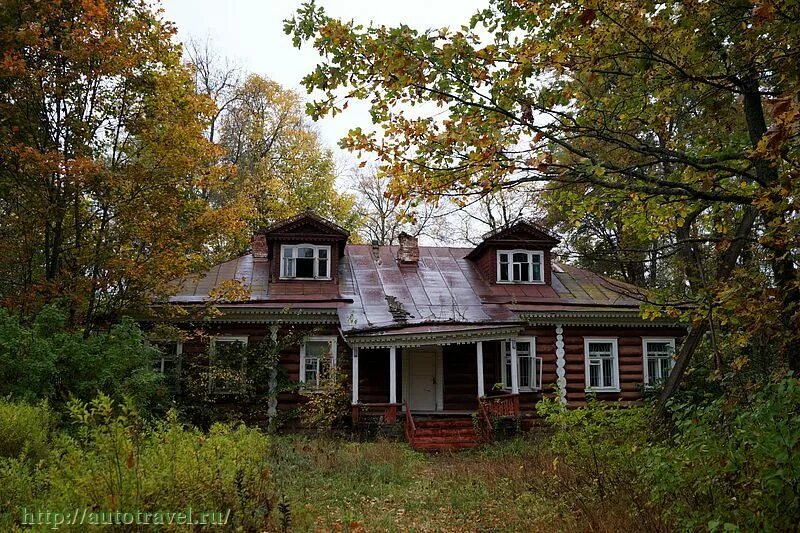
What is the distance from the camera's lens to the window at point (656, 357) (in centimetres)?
1900

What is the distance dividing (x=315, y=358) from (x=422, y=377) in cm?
327

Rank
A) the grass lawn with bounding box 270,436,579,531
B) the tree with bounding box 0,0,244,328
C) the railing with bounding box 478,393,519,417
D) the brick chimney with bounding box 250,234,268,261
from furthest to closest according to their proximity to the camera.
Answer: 1. the brick chimney with bounding box 250,234,268,261
2. the railing with bounding box 478,393,519,417
3. the tree with bounding box 0,0,244,328
4. the grass lawn with bounding box 270,436,579,531

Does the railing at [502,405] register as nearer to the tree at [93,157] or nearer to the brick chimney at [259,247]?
the tree at [93,157]

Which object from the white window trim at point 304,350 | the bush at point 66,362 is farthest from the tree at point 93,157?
the white window trim at point 304,350

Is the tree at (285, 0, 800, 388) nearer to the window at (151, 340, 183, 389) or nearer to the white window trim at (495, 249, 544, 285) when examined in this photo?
the window at (151, 340, 183, 389)

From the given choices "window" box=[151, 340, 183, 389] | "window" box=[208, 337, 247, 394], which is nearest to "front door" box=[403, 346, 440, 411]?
"window" box=[208, 337, 247, 394]

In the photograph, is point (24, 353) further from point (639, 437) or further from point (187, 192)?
point (639, 437)

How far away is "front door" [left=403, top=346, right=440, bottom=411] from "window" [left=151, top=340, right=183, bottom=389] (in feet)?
20.5

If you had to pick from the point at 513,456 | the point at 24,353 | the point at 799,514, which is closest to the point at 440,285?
the point at 513,456

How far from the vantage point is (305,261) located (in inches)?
763

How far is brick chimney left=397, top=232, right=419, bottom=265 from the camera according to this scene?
71.1 ft

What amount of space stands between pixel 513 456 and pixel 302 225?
9793 mm

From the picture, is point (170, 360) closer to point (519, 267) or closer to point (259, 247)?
point (259, 247)

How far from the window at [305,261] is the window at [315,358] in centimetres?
241
